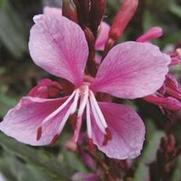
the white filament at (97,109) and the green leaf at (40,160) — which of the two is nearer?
the white filament at (97,109)

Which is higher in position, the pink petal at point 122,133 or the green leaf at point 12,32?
the pink petal at point 122,133

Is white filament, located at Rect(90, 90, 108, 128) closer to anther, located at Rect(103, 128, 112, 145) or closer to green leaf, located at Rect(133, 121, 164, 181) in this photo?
anther, located at Rect(103, 128, 112, 145)

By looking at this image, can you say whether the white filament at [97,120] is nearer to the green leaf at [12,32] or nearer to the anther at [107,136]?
the anther at [107,136]

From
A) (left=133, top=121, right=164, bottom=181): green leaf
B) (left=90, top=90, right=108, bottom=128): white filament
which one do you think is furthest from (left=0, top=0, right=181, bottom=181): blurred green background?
(left=90, top=90, right=108, bottom=128): white filament

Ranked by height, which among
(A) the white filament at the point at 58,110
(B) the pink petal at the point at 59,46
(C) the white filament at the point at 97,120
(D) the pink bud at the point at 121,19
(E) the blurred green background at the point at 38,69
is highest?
(B) the pink petal at the point at 59,46

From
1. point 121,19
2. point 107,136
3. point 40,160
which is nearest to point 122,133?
point 107,136

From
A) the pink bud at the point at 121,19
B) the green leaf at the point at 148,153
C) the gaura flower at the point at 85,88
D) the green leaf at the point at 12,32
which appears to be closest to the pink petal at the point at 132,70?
the gaura flower at the point at 85,88

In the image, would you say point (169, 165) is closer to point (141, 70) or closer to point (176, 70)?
point (141, 70)
